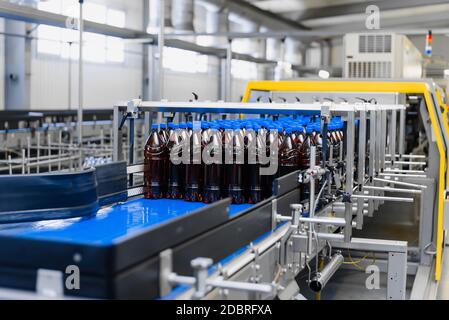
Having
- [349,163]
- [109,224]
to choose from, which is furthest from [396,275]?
[109,224]

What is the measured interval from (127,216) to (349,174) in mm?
1041

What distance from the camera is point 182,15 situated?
892cm

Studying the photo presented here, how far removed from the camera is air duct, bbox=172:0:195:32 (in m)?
8.93

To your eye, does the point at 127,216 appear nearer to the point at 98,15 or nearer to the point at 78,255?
the point at 78,255

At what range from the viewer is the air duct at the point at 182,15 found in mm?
8930

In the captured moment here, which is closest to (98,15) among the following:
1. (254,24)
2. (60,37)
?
(60,37)

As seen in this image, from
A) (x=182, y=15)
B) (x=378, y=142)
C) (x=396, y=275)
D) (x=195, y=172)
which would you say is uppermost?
(x=182, y=15)

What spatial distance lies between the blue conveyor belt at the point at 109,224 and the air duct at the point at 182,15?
22.1 feet

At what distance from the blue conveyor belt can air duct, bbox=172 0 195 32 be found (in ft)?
22.1

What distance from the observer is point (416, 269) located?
435cm

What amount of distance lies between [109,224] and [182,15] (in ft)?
23.7

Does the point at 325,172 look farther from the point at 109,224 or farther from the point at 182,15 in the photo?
the point at 182,15

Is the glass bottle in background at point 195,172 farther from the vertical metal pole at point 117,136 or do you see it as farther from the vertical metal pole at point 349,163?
the vertical metal pole at point 349,163

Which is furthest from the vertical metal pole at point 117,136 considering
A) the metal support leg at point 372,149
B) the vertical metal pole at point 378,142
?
the vertical metal pole at point 378,142
